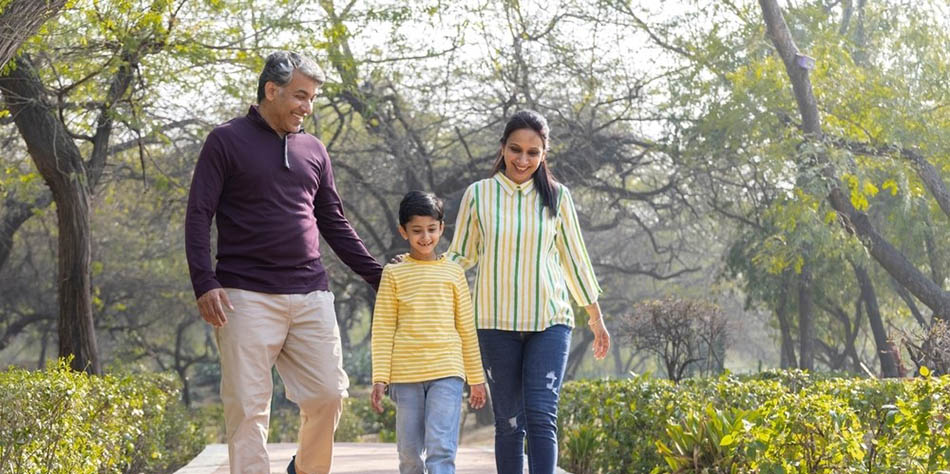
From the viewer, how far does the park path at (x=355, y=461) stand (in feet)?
30.3

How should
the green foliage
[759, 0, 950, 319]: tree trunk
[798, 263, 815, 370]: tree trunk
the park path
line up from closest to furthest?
the park path → [759, 0, 950, 319]: tree trunk → the green foliage → [798, 263, 815, 370]: tree trunk

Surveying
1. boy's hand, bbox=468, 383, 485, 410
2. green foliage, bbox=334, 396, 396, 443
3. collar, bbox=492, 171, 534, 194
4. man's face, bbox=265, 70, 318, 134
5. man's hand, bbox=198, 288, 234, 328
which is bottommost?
green foliage, bbox=334, 396, 396, 443

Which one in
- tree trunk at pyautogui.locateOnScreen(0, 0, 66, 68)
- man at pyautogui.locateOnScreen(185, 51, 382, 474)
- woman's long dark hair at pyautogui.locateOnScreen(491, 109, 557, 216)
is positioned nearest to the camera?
man at pyautogui.locateOnScreen(185, 51, 382, 474)

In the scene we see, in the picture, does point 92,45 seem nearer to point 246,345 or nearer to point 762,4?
point 246,345

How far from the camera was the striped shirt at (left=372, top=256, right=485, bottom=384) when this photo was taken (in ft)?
17.9

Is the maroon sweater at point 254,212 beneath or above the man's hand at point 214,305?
above

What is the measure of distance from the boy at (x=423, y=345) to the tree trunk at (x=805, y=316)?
19.8m

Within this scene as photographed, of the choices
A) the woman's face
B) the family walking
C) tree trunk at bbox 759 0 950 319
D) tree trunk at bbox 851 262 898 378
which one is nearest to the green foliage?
tree trunk at bbox 759 0 950 319

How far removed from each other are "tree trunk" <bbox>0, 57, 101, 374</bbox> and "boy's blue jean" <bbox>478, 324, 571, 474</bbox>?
22.9 ft

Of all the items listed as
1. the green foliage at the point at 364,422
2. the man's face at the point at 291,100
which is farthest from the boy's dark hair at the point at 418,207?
the green foliage at the point at 364,422

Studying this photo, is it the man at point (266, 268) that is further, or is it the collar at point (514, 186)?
the collar at point (514, 186)

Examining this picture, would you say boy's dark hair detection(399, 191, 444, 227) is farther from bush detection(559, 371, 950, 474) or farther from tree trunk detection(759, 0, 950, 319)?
tree trunk detection(759, 0, 950, 319)

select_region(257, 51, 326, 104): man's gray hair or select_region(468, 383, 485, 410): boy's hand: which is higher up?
select_region(257, 51, 326, 104): man's gray hair

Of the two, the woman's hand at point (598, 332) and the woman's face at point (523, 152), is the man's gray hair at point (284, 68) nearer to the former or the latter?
the woman's face at point (523, 152)
